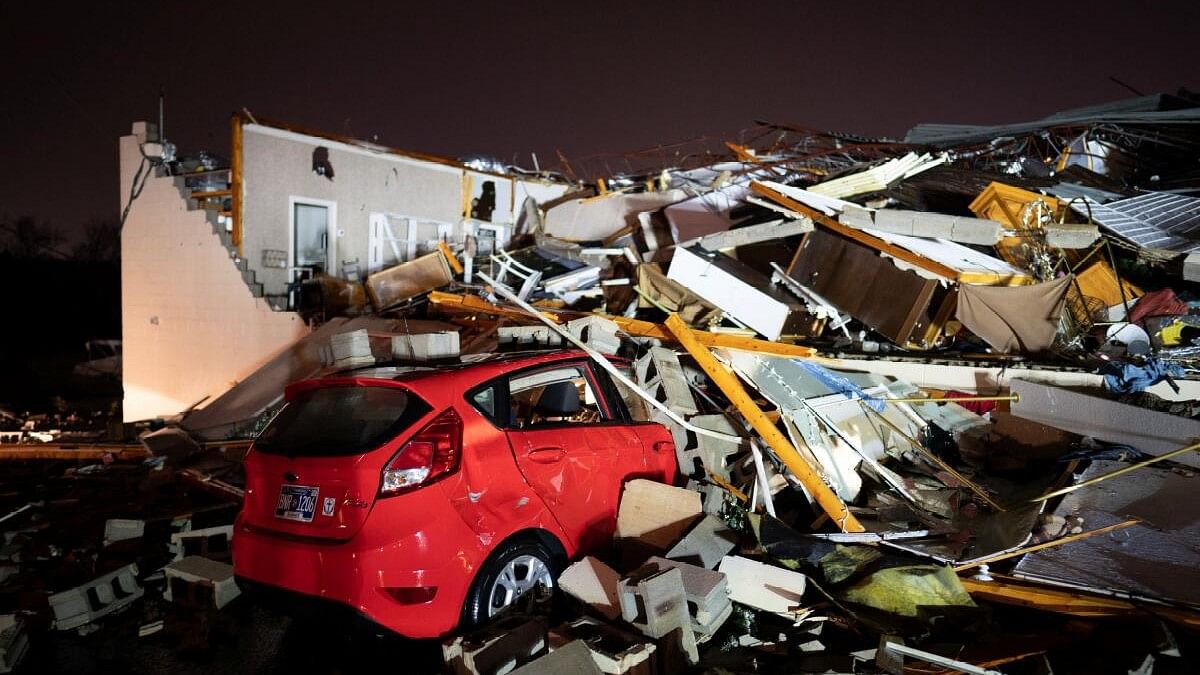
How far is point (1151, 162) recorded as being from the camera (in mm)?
12016

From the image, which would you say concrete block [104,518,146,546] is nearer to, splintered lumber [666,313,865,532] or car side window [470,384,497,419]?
car side window [470,384,497,419]

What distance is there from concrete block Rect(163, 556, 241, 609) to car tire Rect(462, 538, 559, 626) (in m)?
1.85

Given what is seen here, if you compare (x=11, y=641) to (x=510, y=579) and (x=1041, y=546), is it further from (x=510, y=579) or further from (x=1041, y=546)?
(x=1041, y=546)

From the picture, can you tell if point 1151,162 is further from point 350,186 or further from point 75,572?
point 75,572

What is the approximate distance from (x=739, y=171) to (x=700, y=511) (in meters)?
9.86

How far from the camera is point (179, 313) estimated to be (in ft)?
41.0

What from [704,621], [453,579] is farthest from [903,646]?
[453,579]

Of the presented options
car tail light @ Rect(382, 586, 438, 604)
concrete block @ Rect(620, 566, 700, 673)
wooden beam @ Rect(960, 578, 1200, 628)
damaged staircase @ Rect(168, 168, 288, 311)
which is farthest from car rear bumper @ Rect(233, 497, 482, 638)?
damaged staircase @ Rect(168, 168, 288, 311)

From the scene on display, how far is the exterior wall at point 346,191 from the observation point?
12.0 metres

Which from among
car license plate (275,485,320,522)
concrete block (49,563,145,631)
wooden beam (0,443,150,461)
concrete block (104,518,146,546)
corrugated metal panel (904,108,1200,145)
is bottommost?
wooden beam (0,443,150,461)

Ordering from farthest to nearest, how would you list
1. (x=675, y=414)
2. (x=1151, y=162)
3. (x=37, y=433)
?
1. (x=1151, y=162)
2. (x=37, y=433)
3. (x=675, y=414)

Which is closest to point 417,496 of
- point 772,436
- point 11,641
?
point 11,641

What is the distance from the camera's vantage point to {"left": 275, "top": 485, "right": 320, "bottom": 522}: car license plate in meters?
3.63

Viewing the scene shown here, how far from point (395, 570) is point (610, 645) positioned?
1.13 meters
